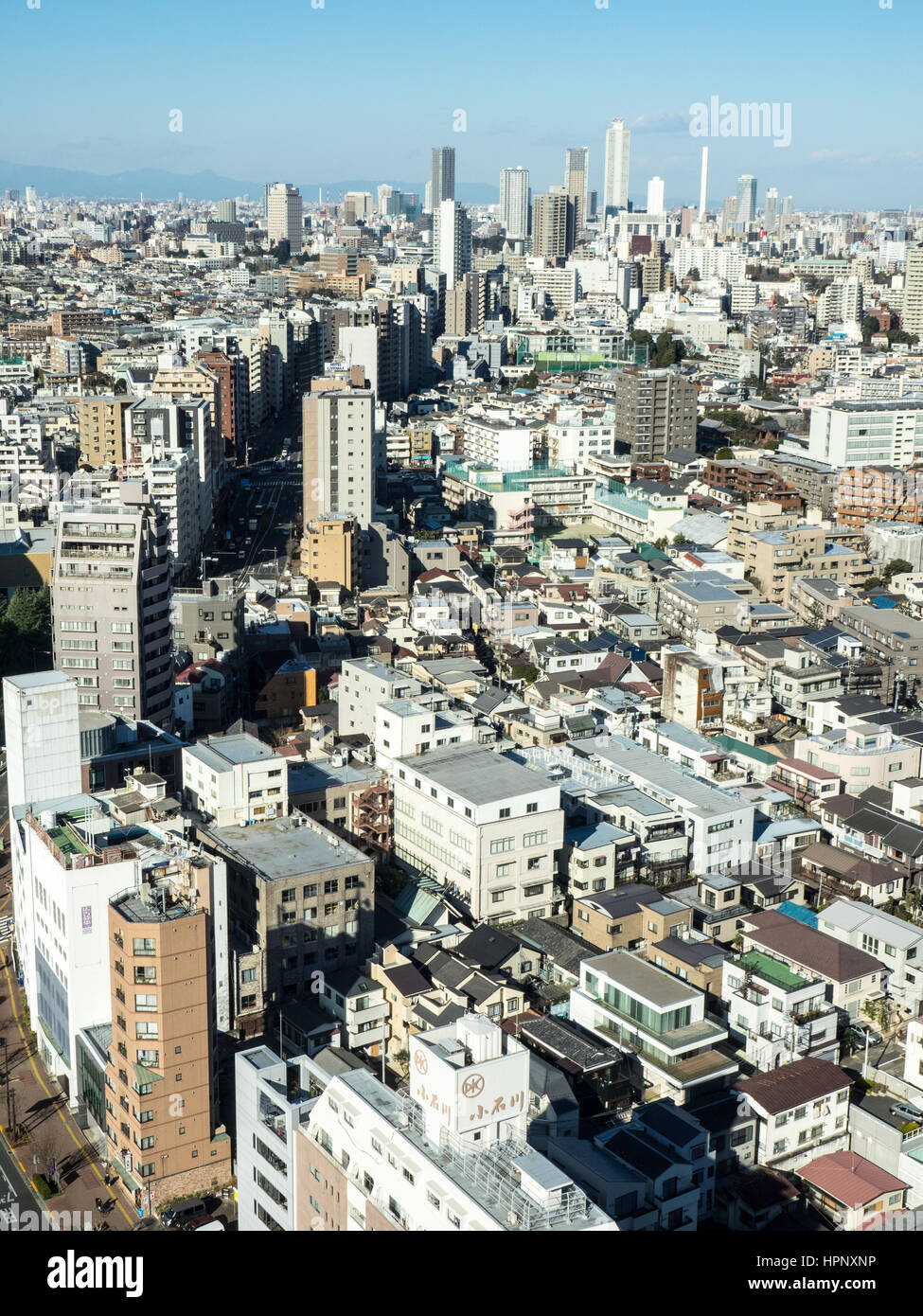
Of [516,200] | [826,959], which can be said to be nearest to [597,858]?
[826,959]

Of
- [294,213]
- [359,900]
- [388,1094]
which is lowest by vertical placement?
[359,900]

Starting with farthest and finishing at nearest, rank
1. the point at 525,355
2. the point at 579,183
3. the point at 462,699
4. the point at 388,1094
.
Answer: the point at 579,183 → the point at 525,355 → the point at 462,699 → the point at 388,1094

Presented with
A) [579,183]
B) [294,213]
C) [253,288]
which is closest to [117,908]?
[253,288]

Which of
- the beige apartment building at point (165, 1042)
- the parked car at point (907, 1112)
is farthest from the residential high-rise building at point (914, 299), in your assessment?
the beige apartment building at point (165, 1042)

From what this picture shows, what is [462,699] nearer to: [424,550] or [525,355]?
[424,550]

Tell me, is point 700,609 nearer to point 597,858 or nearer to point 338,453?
point 338,453

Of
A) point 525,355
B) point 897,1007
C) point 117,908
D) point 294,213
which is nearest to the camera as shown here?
point 117,908
